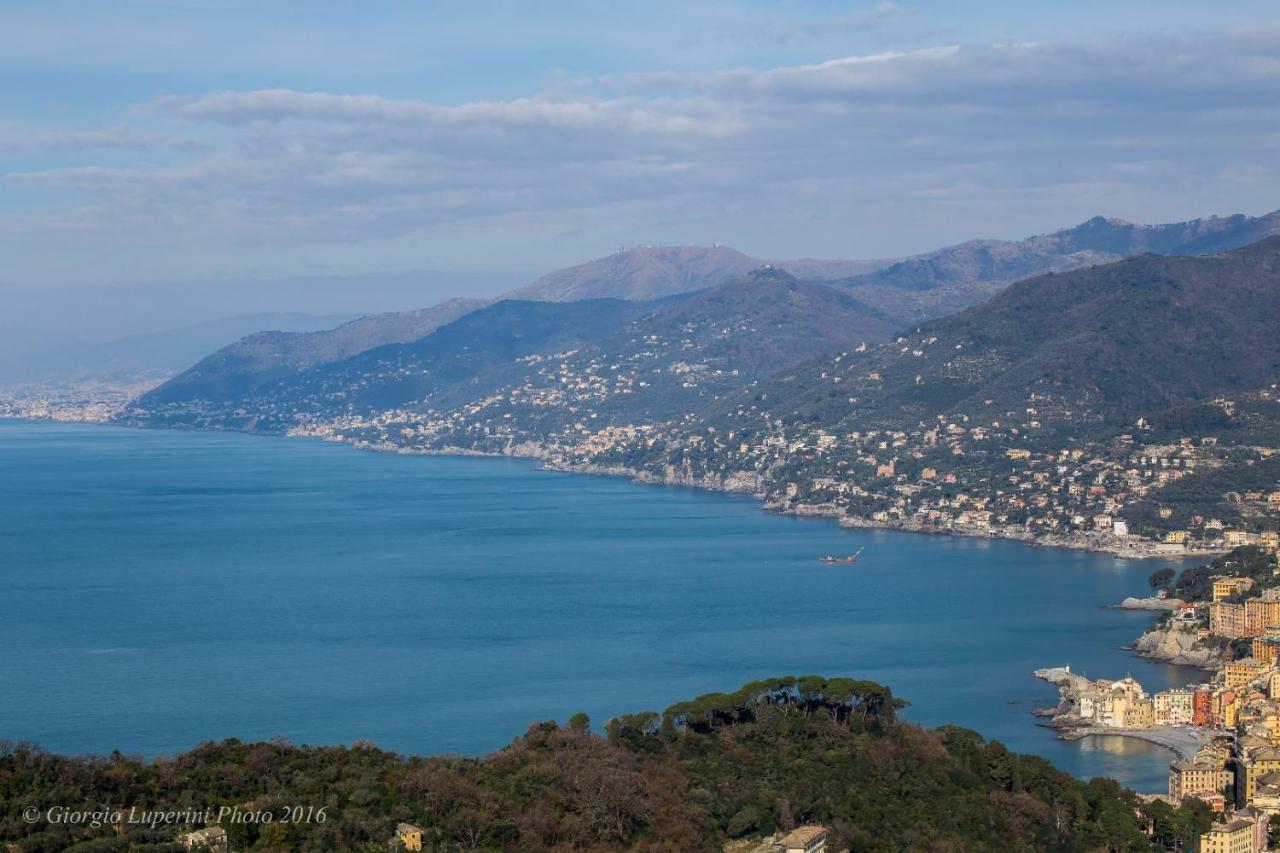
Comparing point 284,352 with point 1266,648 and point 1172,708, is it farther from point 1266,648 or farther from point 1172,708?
point 1172,708

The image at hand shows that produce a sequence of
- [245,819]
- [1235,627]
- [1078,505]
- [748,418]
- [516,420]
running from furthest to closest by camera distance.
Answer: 1. [516,420]
2. [748,418]
3. [1078,505]
4. [1235,627]
5. [245,819]

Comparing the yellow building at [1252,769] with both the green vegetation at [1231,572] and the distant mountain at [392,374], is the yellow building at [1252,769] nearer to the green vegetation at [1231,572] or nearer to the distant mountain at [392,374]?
the green vegetation at [1231,572]

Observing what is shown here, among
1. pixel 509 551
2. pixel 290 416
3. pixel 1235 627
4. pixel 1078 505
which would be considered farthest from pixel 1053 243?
pixel 1235 627

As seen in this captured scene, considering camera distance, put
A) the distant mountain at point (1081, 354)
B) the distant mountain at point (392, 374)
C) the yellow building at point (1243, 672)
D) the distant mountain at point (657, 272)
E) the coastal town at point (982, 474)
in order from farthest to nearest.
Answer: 1. the distant mountain at point (657, 272)
2. the distant mountain at point (392, 374)
3. the distant mountain at point (1081, 354)
4. the coastal town at point (982, 474)
5. the yellow building at point (1243, 672)

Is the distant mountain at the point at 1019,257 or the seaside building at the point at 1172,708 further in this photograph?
the distant mountain at the point at 1019,257

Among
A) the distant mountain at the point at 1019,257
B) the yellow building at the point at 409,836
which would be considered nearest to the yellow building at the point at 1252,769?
the yellow building at the point at 409,836

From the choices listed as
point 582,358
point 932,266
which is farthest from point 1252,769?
point 932,266

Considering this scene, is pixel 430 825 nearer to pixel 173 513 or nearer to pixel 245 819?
pixel 245 819

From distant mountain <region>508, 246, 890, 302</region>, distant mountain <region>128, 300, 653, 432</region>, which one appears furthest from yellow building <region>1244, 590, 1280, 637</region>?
distant mountain <region>508, 246, 890, 302</region>
